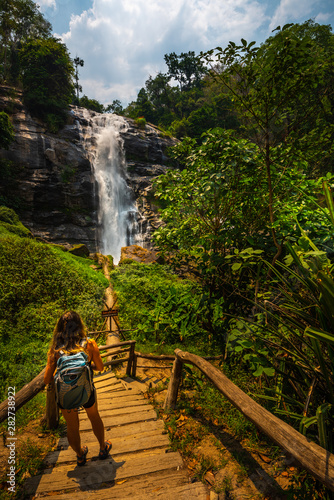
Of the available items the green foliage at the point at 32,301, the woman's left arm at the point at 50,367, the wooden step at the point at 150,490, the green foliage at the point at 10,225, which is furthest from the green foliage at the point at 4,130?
the wooden step at the point at 150,490

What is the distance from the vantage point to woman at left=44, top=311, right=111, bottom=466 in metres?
2.28

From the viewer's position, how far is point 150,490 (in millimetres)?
1942

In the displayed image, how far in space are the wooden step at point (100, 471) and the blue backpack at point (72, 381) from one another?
63 cm

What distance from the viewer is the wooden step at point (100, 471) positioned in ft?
6.72

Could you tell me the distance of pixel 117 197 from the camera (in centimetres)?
2522

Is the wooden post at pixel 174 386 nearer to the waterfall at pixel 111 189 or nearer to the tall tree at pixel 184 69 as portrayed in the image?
the waterfall at pixel 111 189

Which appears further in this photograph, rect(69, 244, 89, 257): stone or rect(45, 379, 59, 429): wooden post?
rect(69, 244, 89, 257): stone

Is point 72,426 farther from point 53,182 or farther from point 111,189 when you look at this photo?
point 111,189

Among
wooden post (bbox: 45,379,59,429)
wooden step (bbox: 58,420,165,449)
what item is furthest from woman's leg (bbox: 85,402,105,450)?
wooden post (bbox: 45,379,59,429)

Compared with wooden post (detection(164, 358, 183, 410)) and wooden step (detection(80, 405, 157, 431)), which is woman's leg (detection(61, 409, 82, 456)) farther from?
wooden post (detection(164, 358, 183, 410))

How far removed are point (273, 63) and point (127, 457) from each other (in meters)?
4.53

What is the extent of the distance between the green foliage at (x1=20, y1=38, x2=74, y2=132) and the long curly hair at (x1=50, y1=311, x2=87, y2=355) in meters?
25.9

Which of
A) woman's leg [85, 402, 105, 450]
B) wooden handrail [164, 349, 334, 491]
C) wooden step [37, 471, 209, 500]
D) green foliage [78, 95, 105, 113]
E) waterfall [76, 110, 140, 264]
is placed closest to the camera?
wooden handrail [164, 349, 334, 491]

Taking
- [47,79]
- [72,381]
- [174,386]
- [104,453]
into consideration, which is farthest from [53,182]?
[104,453]
